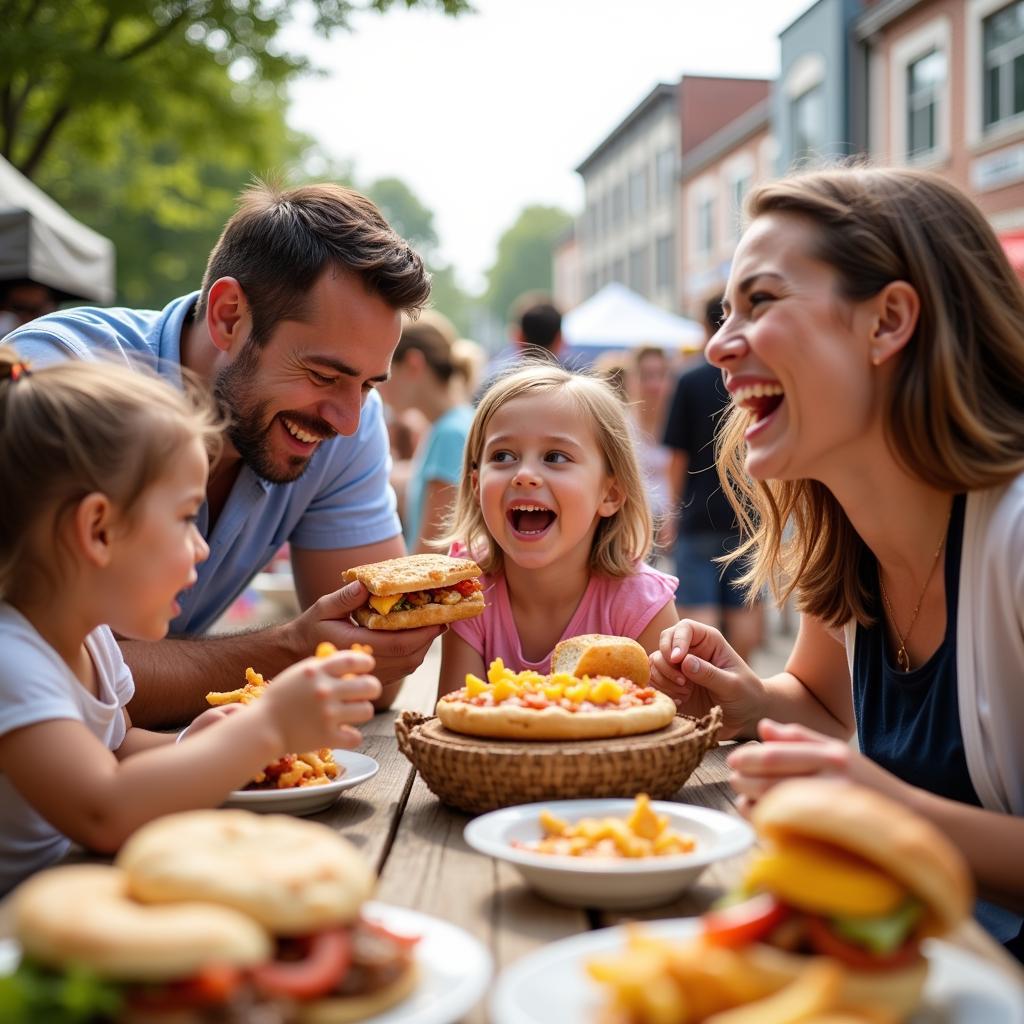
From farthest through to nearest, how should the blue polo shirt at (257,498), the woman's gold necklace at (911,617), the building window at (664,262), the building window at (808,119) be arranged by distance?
the building window at (664,262)
the building window at (808,119)
the blue polo shirt at (257,498)
the woman's gold necklace at (911,617)

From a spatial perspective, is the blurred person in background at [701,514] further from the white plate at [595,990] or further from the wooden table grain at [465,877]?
the white plate at [595,990]

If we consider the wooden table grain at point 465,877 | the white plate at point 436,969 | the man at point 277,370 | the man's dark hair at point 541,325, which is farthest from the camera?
the man's dark hair at point 541,325

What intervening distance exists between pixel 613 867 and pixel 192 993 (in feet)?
1.98

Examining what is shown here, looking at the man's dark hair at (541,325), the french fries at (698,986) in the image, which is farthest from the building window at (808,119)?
the french fries at (698,986)

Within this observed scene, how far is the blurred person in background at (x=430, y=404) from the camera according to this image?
19.7 feet

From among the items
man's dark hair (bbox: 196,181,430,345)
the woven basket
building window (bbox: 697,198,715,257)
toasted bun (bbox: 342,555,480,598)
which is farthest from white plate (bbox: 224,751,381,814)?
building window (bbox: 697,198,715,257)

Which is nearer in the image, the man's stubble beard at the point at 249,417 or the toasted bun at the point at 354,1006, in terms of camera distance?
the toasted bun at the point at 354,1006

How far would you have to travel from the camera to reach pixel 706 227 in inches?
1339

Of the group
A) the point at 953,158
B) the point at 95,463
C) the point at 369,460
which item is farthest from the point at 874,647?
the point at 953,158

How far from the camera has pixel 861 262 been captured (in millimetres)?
2164

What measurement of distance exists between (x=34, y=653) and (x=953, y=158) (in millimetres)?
18149

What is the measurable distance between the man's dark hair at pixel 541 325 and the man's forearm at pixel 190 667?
4.77 m

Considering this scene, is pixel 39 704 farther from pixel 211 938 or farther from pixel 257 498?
pixel 257 498

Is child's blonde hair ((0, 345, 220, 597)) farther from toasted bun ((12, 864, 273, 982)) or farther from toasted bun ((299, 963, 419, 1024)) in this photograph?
toasted bun ((299, 963, 419, 1024))
